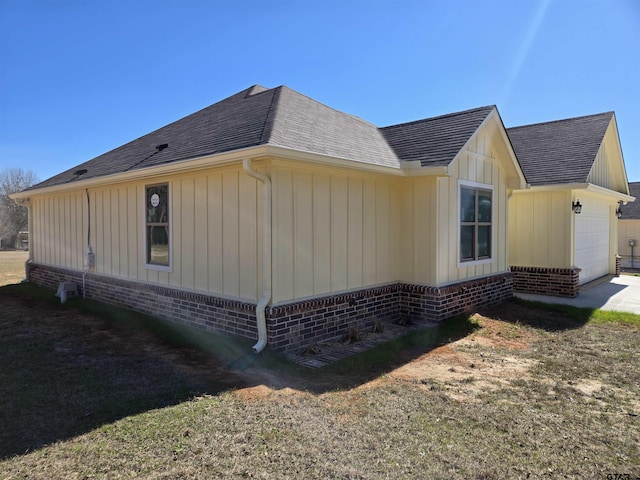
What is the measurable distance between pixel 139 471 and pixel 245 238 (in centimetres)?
356

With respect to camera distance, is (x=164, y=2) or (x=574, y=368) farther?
(x=164, y=2)

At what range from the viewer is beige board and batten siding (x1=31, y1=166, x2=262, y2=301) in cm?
604

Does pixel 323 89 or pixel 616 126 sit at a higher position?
pixel 323 89

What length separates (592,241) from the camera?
12.8 metres

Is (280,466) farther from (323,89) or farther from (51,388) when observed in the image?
(323,89)

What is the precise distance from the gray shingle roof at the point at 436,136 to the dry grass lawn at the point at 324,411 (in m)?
3.26

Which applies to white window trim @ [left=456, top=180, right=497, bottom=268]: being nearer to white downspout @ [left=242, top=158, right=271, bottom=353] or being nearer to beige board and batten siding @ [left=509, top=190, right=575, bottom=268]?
beige board and batten siding @ [left=509, top=190, right=575, bottom=268]

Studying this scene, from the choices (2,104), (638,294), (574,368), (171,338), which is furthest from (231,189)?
(2,104)

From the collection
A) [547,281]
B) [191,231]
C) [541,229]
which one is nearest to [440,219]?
[191,231]

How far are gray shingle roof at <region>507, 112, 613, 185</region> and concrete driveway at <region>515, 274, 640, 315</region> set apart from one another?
2.96m

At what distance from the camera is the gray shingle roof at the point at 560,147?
10789 millimetres

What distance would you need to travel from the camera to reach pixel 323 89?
13258 millimetres

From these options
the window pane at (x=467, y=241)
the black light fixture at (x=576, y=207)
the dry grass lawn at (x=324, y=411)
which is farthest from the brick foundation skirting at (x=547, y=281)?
the dry grass lawn at (x=324, y=411)

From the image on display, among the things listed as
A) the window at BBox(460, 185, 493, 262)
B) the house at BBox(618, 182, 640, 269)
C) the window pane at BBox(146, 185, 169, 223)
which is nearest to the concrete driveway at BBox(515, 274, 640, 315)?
the window at BBox(460, 185, 493, 262)
